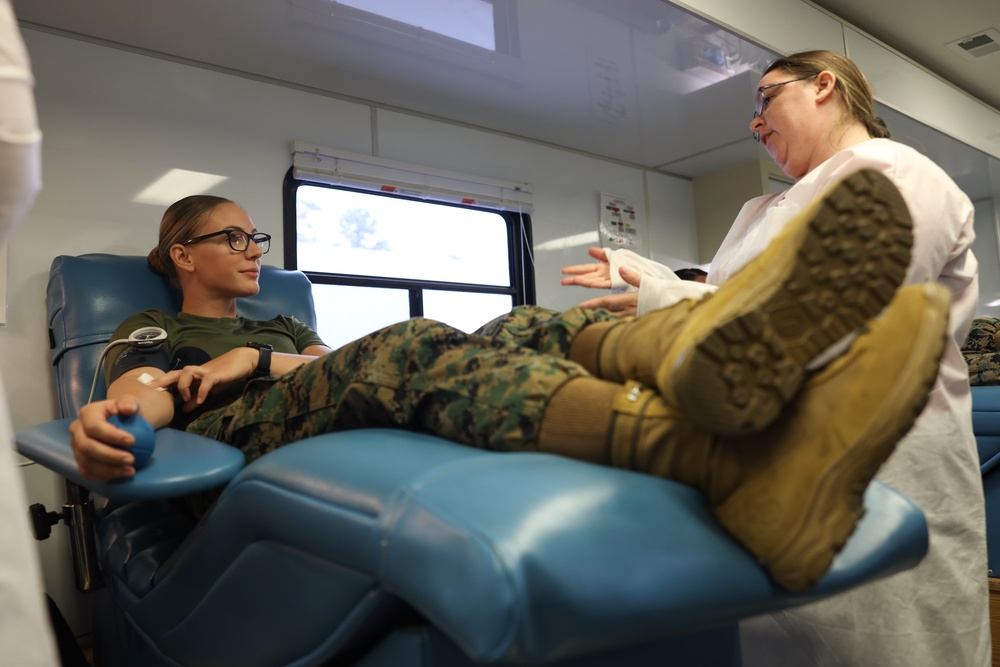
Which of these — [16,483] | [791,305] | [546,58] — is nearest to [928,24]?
[546,58]

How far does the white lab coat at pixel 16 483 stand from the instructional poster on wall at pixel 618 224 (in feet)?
11.9

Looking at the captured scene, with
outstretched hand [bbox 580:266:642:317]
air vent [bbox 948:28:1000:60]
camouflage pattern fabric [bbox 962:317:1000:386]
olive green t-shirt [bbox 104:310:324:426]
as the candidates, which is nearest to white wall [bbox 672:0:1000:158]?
air vent [bbox 948:28:1000:60]

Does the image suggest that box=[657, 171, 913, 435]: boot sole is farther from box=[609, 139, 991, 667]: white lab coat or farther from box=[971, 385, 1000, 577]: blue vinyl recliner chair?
box=[971, 385, 1000, 577]: blue vinyl recliner chair

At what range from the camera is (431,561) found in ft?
2.31

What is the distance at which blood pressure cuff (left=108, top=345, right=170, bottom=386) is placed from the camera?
5.12 feet

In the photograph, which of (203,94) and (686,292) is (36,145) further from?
(203,94)

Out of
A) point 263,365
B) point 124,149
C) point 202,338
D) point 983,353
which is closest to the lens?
point 263,365

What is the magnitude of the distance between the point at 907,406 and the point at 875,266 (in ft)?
0.54

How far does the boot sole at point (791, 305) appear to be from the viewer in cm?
71

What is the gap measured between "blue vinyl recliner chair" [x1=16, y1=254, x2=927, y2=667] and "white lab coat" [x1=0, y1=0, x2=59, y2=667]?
283 millimetres

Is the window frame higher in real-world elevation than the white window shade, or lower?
lower

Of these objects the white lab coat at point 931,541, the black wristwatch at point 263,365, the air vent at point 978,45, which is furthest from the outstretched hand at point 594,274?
the air vent at point 978,45

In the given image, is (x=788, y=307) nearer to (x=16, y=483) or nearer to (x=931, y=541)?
(x=16, y=483)

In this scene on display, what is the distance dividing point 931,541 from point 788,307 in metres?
0.85
